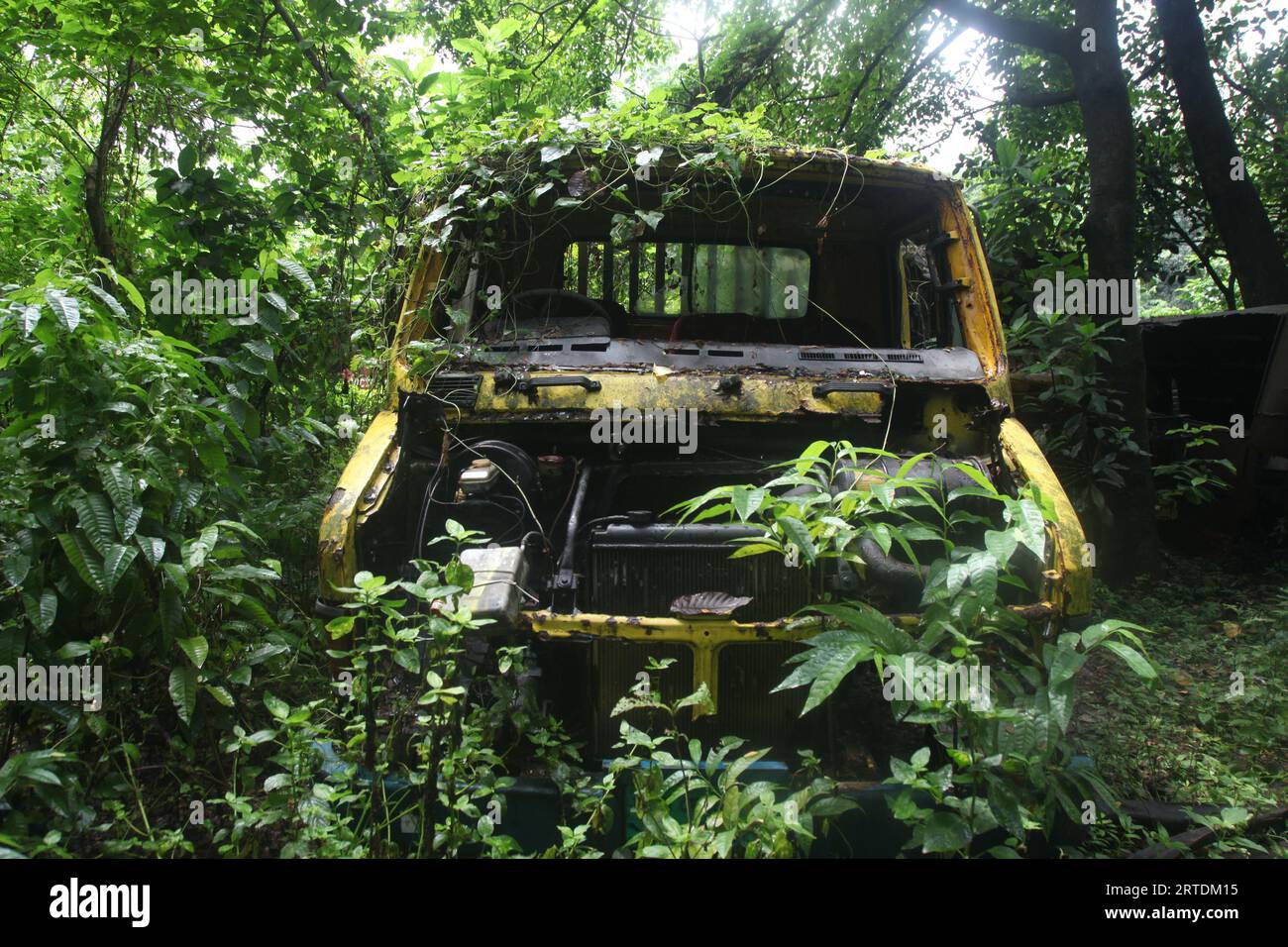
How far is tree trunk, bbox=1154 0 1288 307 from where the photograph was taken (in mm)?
7344

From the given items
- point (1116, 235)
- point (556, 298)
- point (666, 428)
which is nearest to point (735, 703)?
point (666, 428)

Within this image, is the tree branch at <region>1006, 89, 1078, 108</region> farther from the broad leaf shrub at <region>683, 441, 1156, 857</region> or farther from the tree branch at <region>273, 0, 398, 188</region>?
the broad leaf shrub at <region>683, 441, 1156, 857</region>

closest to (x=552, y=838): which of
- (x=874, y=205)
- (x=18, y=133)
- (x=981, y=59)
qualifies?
(x=874, y=205)

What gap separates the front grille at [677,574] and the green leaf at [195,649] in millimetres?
1124

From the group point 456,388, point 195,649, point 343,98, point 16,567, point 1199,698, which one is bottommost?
point 1199,698

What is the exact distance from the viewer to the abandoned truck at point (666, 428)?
2.53 m

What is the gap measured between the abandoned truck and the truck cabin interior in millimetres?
18

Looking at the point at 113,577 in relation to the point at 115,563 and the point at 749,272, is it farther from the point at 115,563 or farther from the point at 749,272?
the point at 749,272

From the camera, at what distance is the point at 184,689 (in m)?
2.40

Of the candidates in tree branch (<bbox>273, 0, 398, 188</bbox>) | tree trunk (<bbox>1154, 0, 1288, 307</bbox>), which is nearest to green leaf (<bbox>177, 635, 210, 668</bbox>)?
tree branch (<bbox>273, 0, 398, 188</bbox>)

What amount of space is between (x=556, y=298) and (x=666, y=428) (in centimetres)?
110
